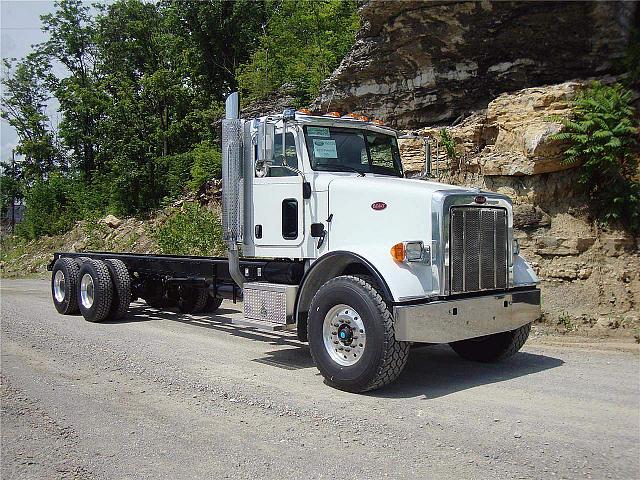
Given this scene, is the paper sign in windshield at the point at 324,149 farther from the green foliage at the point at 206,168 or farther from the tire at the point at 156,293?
the green foliage at the point at 206,168

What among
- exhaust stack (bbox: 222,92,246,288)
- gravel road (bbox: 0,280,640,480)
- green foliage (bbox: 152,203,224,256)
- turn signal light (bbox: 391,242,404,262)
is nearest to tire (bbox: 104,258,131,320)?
gravel road (bbox: 0,280,640,480)

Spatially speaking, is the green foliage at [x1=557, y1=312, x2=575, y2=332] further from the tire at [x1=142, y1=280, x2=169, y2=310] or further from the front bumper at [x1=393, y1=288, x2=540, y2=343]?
the tire at [x1=142, y1=280, x2=169, y2=310]

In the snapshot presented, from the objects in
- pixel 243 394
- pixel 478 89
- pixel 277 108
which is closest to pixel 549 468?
pixel 243 394

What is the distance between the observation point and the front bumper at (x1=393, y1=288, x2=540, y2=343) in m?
5.87

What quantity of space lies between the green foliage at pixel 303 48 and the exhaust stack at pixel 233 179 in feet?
42.7

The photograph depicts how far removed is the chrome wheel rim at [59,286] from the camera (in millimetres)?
11750

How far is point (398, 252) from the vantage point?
6191 millimetres

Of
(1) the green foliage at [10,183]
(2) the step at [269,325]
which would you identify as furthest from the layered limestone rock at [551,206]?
(1) the green foliage at [10,183]

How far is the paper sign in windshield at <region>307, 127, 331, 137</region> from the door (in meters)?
0.23

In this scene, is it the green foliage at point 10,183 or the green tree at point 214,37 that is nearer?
the green tree at point 214,37

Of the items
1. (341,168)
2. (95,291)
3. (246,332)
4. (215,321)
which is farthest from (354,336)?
(95,291)

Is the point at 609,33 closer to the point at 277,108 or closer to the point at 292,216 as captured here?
the point at 292,216

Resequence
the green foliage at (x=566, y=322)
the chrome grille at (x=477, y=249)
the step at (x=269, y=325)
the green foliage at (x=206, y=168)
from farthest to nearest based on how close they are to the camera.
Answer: the green foliage at (x=206, y=168)
the green foliage at (x=566, y=322)
the step at (x=269, y=325)
the chrome grille at (x=477, y=249)

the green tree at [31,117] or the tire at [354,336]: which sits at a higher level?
the green tree at [31,117]
